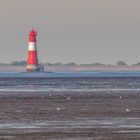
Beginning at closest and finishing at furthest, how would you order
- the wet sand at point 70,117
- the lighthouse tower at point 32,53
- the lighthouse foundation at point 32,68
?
the wet sand at point 70,117, the lighthouse tower at point 32,53, the lighthouse foundation at point 32,68

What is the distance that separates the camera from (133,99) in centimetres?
4728

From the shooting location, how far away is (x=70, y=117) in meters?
35.9

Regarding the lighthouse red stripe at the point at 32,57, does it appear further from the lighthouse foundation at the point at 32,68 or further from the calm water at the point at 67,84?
the calm water at the point at 67,84

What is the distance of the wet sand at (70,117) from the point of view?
2977cm

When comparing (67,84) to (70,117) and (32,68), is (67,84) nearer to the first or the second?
(32,68)

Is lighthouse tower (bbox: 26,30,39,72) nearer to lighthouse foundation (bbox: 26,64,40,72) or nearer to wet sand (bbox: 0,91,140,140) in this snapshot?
lighthouse foundation (bbox: 26,64,40,72)

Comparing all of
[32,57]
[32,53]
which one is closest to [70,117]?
[32,53]

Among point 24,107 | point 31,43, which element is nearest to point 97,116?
point 24,107

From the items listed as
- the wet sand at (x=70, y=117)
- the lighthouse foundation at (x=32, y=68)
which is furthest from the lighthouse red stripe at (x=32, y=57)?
the wet sand at (x=70, y=117)

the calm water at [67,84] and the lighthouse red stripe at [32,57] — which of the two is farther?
the lighthouse red stripe at [32,57]

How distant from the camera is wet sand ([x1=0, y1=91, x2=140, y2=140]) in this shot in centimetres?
2977

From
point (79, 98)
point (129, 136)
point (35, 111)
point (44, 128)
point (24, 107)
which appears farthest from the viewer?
point (79, 98)

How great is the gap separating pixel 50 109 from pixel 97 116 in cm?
455

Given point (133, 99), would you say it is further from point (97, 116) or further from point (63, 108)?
point (97, 116)
